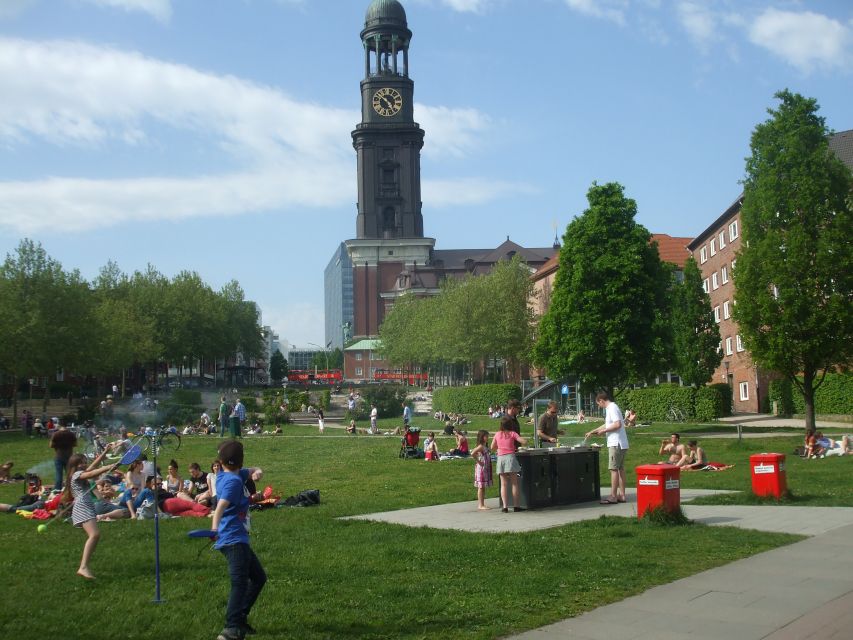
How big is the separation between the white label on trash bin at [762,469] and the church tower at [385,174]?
133287 mm

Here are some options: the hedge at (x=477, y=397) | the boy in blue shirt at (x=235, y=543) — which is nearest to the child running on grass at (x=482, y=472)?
the boy in blue shirt at (x=235, y=543)

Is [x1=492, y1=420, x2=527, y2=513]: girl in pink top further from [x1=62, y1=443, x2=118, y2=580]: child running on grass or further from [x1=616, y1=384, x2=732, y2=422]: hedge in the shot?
[x1=616, y1=384, x2=732, y2=422]: hedge

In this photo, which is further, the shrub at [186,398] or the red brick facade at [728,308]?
the shrub at [186,398]

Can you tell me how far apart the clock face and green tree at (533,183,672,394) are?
3881 inches

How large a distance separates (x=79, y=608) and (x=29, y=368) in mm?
54096

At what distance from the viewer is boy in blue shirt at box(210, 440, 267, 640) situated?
25.0ft

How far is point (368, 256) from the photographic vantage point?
502 ft

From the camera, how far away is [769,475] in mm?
16594

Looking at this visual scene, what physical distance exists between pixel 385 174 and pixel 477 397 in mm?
85457

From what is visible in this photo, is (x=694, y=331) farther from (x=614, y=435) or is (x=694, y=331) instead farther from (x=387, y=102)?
(x=387, y=102)

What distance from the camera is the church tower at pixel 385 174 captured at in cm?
14462

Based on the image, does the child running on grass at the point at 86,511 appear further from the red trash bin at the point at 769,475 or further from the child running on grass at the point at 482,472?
the red trash bin at the point at 769,475

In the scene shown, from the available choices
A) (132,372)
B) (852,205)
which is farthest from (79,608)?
(132,372)

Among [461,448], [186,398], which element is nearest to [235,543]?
[461,448]
